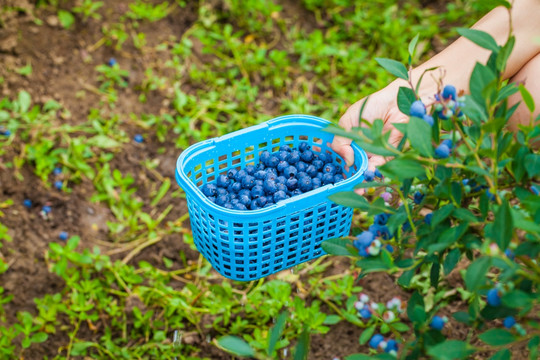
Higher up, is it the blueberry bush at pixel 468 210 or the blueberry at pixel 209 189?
the blueberry bush at pixel 468 210

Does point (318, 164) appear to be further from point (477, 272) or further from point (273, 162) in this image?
point (477, 272)

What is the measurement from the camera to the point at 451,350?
2.96ft

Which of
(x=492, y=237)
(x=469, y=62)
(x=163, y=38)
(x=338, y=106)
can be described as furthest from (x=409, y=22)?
(x=492, y=237)

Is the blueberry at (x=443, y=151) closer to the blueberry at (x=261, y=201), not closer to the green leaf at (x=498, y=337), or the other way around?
the green leaf at (x=498, y=337)

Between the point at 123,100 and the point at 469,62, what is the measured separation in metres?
1.81

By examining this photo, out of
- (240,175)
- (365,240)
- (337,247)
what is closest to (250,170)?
(240,175)

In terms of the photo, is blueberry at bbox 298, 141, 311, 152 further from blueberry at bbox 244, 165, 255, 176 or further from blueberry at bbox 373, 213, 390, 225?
blueberry at bbox 373, 213, 390, 225

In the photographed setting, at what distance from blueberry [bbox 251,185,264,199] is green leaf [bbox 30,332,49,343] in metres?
0.83

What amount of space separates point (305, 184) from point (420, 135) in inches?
33.6

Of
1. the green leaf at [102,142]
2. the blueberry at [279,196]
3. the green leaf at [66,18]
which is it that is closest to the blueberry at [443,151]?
the blueberry at [279,196]

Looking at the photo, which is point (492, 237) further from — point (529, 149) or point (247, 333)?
point (247, 333)

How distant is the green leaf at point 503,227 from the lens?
865 millimetres

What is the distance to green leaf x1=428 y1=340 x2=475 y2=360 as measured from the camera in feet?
2.90

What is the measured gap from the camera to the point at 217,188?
1.87 meters
